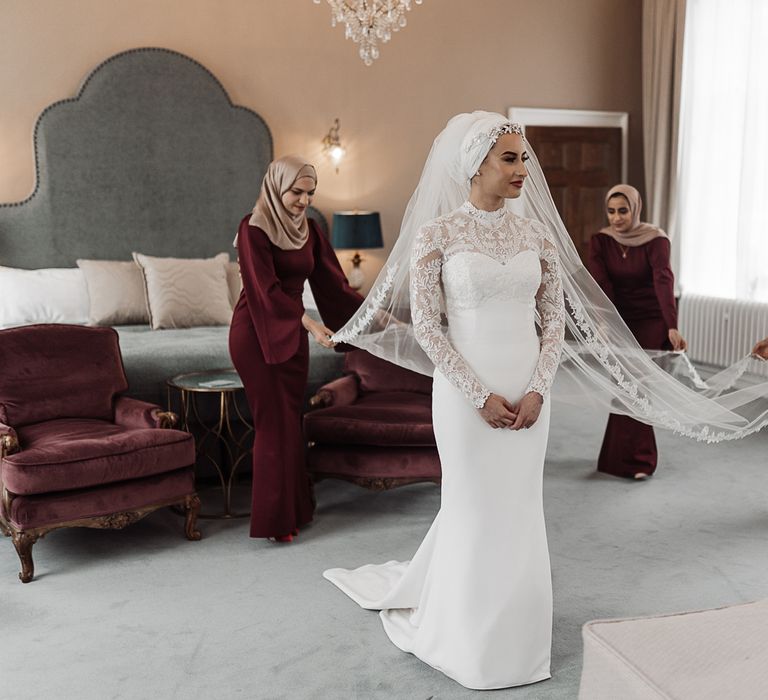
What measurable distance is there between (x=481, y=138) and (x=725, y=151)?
480 centimetres

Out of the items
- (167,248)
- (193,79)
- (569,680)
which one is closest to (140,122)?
(193,79)

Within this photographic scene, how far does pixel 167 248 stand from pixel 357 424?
2.89 meters

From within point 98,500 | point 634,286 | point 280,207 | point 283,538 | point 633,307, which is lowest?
point 283,538

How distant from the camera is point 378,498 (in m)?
4.69

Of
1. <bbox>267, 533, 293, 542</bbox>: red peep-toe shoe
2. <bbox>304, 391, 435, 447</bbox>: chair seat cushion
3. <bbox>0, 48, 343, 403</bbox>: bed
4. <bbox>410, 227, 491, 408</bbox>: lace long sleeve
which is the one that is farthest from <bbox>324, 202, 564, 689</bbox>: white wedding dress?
<bbox>0, 48, 343, 403</bbox>: bed

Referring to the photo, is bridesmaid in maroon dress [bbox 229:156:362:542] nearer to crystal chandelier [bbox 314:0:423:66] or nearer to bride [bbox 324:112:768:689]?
bride [bbox 324:112:768:689]

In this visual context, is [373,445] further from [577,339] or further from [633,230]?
[633,230]

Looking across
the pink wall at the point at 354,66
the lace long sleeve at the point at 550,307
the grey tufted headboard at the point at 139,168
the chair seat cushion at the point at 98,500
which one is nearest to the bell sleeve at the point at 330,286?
the chair seat cushion at the point at 98,500

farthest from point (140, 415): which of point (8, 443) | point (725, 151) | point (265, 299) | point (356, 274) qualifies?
point (725, 151)

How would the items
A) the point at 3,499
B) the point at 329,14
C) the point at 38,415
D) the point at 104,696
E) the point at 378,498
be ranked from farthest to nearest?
the point at 329,14 < the point at 378,498 < the point at 38,415 < the point at 3,499 < the point at 104,696

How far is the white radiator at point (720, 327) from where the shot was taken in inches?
253

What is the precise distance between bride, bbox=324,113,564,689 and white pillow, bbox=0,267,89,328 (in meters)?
3.63

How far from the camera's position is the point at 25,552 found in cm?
362

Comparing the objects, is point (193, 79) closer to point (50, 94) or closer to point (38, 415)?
point (50, 94)
